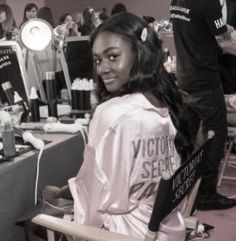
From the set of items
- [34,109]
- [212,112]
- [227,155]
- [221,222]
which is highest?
[34,109]

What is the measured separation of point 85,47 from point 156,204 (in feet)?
5.31

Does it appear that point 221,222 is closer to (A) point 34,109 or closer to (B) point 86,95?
(B) point 86,95

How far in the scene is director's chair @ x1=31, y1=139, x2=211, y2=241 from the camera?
2.91 feet

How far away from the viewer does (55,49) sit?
2.30m

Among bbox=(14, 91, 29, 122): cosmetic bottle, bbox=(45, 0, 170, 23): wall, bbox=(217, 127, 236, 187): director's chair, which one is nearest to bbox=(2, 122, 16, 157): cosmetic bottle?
bbox=(14, 91, 29, 122): cosmetic bottle

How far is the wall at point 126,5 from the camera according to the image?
7.21 m

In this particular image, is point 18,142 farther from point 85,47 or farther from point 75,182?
point 85,47

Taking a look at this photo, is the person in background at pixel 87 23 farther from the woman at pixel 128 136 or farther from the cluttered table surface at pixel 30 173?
the woman at pixel 128 136

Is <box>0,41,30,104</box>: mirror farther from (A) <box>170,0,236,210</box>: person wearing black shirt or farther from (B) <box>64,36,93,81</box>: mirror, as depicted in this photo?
(A) <box>170,0,236,210</box>: person wearing black shirt

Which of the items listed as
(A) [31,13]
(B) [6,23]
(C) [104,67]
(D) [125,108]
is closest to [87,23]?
(B) [6,23]

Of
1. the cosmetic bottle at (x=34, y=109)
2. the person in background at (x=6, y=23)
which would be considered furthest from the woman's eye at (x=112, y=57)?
the person in background at (x=6, y=23)

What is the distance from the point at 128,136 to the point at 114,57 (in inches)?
9.5

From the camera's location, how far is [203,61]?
2230mm

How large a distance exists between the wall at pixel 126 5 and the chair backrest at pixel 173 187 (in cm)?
631
